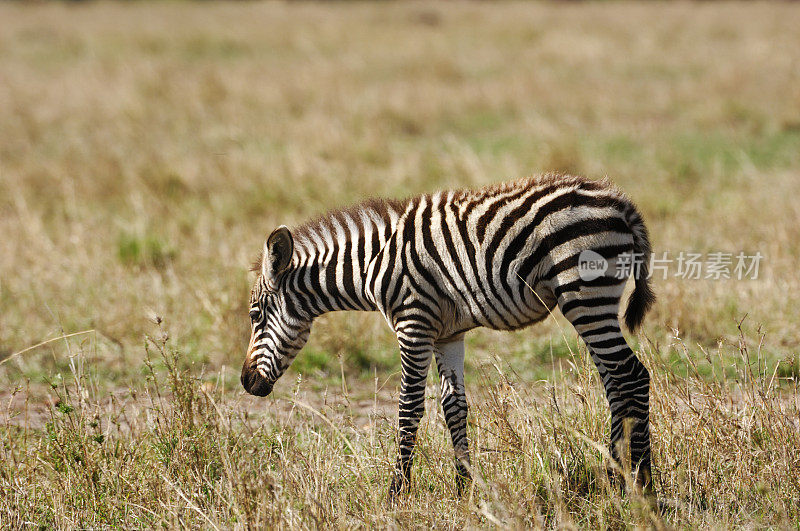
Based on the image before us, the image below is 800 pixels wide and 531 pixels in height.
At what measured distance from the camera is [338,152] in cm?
1278

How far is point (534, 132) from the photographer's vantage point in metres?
13.7

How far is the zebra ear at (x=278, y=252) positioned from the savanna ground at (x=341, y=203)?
687 mm

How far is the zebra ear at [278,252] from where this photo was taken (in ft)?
15.6

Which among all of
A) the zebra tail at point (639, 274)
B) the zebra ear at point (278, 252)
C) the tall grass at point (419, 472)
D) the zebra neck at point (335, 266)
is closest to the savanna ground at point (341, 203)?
the tall grass at point (419, 472)

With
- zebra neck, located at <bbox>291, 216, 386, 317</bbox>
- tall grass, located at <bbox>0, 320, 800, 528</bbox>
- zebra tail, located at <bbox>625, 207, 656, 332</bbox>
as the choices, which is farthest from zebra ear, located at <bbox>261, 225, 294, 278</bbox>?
zebra tail, located at <bbox>625, 207, 656, 332</bbox>

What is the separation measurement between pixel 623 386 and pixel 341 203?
6.97 metres

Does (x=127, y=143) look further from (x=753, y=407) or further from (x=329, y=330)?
(x=753, y=407)

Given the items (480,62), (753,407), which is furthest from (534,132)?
(753,407)

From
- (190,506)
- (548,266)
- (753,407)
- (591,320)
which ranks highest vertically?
(548,266)

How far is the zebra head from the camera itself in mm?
4930

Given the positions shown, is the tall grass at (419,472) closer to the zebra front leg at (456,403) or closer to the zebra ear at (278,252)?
the zebra front leg at (456,403)

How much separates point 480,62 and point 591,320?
16112mm

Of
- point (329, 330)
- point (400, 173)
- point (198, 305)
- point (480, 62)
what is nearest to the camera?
point (329, 330)

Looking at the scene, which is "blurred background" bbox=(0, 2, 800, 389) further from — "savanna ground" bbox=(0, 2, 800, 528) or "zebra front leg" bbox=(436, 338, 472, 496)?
"zebra front leg" bbox=(436, 338, 472, 496)
